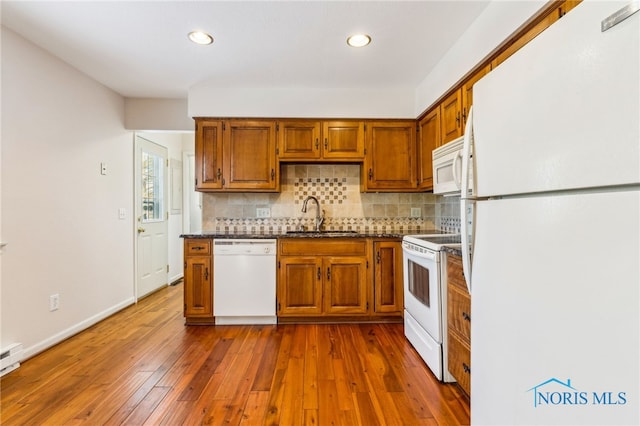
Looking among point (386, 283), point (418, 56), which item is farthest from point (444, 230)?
point (418, 56)

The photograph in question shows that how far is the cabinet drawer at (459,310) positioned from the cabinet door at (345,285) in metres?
1.11

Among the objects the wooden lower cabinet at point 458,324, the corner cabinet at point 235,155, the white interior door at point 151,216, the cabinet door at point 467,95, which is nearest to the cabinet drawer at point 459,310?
the wooden lower cabinet at point 458,324

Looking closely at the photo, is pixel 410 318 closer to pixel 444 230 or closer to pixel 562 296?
pixel 444 230

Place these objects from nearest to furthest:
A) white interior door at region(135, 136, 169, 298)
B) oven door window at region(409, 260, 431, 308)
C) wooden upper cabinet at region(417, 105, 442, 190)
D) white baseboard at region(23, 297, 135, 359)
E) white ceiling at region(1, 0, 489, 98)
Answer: white ceiling at region(1, 0, 489, 98) < oven door window at region(409, 260, 431, 308) < white baseboard at region(23, 297, 135, 359) < wooden upper cabinet at region(417, 105, 442, 190) < white interior door at region(135, 136, 169, 298)

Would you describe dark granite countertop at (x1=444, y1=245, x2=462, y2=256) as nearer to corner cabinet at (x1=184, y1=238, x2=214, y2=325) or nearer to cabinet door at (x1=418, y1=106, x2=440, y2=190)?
cabinet door at (x1=418, y1=106, x2=440, y2=190)

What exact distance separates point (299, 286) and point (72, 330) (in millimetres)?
2035

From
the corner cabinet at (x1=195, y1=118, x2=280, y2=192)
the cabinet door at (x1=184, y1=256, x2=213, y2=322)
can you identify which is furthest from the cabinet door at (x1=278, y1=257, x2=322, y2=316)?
the corner cabinet at (x1=195, y1=118, x2=280, y2=192)

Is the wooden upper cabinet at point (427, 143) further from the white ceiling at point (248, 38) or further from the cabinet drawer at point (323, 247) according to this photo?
the cabinet drawer at point (323, 247)

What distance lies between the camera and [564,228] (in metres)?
0.73

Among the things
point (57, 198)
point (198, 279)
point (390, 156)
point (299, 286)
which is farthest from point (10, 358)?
point (390, 156)

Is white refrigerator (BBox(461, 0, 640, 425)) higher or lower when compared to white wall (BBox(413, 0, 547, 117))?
lower

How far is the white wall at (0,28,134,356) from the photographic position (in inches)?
84.6

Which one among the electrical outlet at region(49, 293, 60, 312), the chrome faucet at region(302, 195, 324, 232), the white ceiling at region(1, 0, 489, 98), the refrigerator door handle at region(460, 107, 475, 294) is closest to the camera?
the refrigerator door handle at region(460, 107, 475, 294)

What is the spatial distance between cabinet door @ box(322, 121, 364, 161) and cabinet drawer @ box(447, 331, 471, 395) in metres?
1.95
